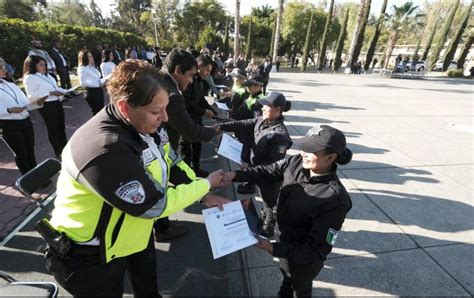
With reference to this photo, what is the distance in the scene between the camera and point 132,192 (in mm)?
1368

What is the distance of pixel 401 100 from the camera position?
12.8 meters

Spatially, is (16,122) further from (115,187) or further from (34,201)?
(115,187)

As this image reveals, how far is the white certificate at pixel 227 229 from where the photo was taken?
1783mm

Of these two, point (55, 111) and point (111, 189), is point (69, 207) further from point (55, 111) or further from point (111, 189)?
point (55, 111)

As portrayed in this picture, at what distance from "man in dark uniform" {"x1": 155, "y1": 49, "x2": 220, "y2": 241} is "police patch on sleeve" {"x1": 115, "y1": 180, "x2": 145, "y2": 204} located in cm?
161

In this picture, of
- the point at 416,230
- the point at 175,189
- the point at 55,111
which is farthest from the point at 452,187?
the point at 55,111

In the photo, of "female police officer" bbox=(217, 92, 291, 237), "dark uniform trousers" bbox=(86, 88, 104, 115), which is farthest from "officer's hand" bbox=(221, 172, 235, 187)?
"dark uniform trousers" bbox=(86, 88, 104, 115)

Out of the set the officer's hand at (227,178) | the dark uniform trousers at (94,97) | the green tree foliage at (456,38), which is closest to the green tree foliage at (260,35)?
the green tree foliage at (456,38)

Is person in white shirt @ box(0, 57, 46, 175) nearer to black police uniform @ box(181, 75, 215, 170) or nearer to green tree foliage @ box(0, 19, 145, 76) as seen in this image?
black police uniform @ box(181, 75, 215, 170)

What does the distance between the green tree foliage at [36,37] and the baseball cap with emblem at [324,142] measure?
11.5m

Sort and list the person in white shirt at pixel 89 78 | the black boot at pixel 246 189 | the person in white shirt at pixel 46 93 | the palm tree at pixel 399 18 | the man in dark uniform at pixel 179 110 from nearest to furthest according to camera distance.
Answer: the man in dark uniform at pixel 179 110
the black boot at pixel 246 189
the person in white shirt at pixel 46 93
the person in white shirt at pixel 89 78
the palm tree at pixel 399 18

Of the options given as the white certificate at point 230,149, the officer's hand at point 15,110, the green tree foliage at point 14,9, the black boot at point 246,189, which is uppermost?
the green tree foliage at point 14,9

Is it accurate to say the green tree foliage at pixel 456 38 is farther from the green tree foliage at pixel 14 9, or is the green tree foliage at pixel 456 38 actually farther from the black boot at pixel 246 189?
the green tree foliage at pixel 14 9

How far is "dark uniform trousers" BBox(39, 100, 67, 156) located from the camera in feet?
16.3
